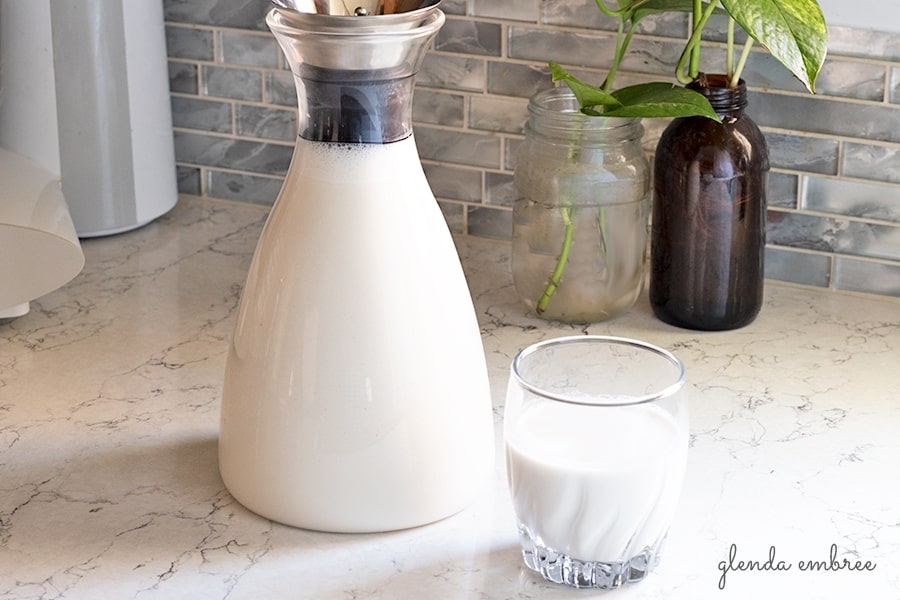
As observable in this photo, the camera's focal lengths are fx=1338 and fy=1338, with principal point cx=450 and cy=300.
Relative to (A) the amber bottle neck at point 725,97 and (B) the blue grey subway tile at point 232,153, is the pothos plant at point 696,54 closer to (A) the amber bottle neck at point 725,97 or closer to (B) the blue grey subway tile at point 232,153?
(A) the amber bottle neck at point 725,97

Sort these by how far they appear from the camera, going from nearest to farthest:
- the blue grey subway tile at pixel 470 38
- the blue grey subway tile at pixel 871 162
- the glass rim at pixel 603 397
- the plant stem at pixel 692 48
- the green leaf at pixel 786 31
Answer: the glass rim at pixel 603 397 < the green leaf at pixel 786 31 < the plant stem at pixel 692 48 < the blue grey subway tile at pixel 871 162 < the blue grey subway tile at pixel 470 38

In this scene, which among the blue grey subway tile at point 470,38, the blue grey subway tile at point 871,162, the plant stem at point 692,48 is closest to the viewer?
the plant stem at point 692,48

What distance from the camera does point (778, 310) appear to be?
115cm

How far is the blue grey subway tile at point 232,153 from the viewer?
4.51 feet

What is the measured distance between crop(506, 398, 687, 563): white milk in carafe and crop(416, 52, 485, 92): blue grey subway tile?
58 centimetres

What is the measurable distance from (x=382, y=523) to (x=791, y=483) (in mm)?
271

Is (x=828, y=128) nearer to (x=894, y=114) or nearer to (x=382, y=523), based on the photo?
(x=894, y=114)

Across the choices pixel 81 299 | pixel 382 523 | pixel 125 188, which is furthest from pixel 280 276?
pixel 125 188

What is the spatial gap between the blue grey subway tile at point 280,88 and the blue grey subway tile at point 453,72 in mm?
148

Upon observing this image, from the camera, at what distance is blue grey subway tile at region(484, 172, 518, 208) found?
1276 mm

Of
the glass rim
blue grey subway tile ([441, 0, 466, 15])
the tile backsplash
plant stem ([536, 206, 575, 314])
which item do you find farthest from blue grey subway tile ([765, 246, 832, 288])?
the glass rim

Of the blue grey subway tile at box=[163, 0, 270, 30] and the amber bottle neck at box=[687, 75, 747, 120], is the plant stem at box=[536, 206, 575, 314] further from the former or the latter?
the blue grey subway tile at box=[163, 0, 270, 30]

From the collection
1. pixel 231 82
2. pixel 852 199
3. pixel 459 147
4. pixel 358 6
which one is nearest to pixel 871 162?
pixel 852 199

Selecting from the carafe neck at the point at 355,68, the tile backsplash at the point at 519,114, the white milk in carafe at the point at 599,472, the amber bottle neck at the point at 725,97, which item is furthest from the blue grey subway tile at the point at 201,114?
the white milk in carafe at the point at 599,472
